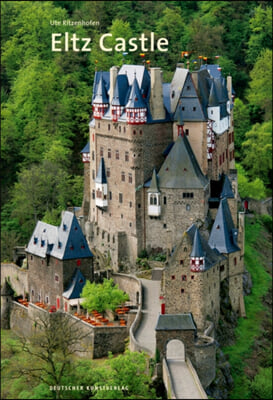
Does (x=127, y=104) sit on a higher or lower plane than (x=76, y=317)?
higher

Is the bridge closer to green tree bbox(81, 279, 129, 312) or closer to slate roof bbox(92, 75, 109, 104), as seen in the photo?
green tree bbox(81, 279, 129, 312)

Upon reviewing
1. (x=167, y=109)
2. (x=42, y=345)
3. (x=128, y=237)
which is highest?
(x=167, y=109)

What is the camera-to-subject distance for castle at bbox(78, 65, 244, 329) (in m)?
98.8

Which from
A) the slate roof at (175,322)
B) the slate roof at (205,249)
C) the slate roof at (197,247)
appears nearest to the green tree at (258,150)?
the slate roof at (205,249)

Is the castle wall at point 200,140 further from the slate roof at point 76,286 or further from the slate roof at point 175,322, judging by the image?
the slate roof at point 175,322

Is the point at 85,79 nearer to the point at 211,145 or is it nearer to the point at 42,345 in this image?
the point at 211,145

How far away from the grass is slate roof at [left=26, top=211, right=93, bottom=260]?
10.8 metres

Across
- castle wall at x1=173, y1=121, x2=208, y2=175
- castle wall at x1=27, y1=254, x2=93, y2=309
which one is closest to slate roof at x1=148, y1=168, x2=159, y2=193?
castle wall at x1=173, y1=121, x2=208, y2=175

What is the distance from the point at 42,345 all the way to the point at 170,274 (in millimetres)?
8601

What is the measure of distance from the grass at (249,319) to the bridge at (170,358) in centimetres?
528

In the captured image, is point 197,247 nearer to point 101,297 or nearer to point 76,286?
point 101,297

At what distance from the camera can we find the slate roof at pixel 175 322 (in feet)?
284

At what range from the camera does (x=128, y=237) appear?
101750 millimetres

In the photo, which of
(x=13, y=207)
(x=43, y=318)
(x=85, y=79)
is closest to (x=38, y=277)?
(x=43, y=318)
